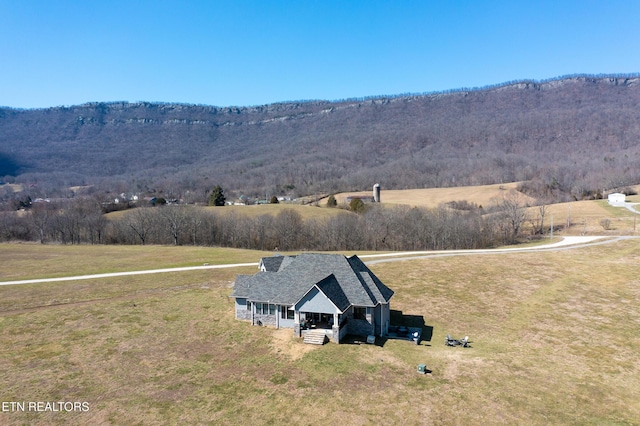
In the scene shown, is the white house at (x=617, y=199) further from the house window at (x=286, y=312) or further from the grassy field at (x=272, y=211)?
the house window at (x=286, y=312)

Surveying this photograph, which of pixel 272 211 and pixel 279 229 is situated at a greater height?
pixel 272 211

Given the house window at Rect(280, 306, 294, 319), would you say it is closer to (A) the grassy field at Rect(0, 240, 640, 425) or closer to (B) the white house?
(A) the grassy field at Rect(0, 240, 640, 425)

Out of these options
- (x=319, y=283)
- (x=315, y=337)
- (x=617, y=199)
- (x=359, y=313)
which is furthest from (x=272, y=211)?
(x=617, y=199)

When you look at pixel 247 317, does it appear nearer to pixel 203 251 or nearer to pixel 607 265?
pixel 203 251

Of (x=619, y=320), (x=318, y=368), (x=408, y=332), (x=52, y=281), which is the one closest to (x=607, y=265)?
(x=619, y=320)

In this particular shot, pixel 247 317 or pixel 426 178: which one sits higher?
pixel 426 178

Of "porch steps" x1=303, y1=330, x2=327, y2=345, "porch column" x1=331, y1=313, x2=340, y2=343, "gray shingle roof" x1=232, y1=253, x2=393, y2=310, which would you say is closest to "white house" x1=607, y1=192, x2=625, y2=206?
"gray shingle roof" x1=232, y1=253, x2=393, y2=310

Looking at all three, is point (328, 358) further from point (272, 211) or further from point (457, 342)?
point (272, 211)
